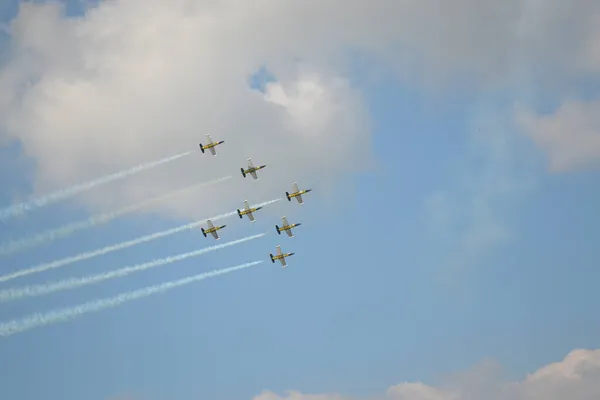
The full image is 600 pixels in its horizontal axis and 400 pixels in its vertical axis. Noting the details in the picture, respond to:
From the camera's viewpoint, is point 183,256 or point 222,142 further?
point 222,142

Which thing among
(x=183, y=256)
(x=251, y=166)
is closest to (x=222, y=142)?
(x=251, y=166)

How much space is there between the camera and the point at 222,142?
194 metres

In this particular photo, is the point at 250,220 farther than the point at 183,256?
Yes

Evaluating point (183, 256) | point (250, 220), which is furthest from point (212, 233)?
point (183, 256)

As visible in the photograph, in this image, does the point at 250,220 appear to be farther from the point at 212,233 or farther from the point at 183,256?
the point at 183,256

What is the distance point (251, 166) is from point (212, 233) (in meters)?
16.6

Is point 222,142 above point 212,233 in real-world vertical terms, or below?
above

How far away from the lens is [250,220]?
651ft

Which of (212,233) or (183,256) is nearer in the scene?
(183,256)

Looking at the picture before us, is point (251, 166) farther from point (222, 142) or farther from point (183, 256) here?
point (183, 256)

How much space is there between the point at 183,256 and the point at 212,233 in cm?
2159

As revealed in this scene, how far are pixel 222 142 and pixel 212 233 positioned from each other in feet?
63.8

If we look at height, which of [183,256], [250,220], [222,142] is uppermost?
[222,142]

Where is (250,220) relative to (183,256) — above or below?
above
